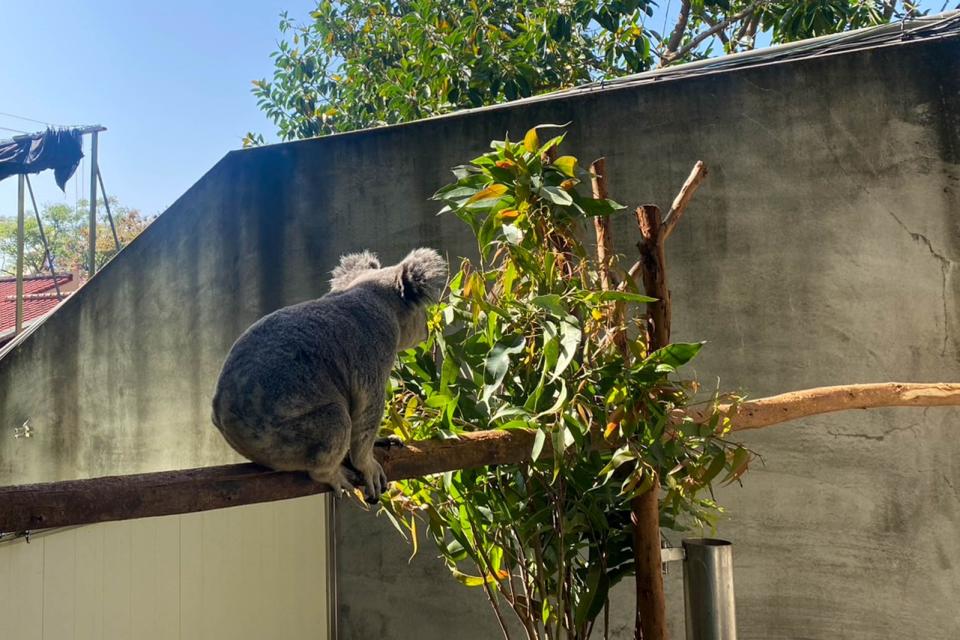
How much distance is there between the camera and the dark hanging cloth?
15.1ft

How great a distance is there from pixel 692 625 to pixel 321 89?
21.4ft

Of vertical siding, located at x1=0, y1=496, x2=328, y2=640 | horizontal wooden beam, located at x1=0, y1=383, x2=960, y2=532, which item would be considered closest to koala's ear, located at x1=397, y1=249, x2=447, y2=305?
horizontal wooden beam, located at x1=0, y1=383, x2=960, y2=532

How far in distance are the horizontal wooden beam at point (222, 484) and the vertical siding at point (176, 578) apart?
1.79 meters

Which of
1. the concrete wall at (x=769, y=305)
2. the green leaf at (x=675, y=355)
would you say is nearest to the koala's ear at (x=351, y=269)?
the green leaf at (x=675, y=355)

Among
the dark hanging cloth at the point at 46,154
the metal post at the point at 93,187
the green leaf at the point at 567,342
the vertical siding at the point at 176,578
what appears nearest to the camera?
the green leaf at the point at 567,342

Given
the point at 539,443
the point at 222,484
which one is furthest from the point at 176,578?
the point at 539,443

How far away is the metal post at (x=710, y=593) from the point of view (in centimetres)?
167

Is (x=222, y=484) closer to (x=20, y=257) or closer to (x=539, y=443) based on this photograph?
(x=539, y=443)

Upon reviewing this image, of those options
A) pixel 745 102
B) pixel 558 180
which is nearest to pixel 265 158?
pixel 745 102

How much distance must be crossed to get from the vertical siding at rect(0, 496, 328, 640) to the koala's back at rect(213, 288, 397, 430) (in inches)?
66.4

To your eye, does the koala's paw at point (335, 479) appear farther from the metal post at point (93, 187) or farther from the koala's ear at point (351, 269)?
the metal post at point (93, 187)

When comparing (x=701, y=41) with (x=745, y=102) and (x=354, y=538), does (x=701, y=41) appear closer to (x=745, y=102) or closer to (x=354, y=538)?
(x=745, y=102)

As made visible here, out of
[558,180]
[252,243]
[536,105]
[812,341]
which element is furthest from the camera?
[252,243]

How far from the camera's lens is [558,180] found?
1.84 metres
